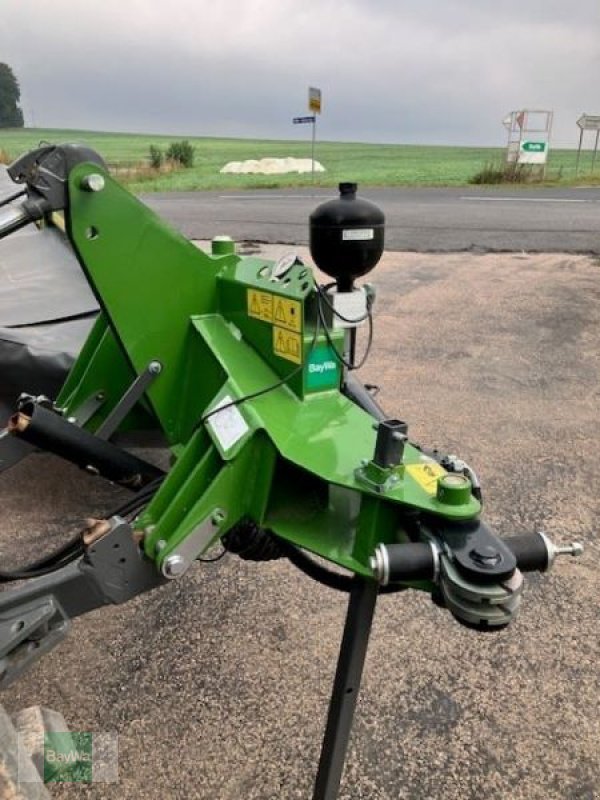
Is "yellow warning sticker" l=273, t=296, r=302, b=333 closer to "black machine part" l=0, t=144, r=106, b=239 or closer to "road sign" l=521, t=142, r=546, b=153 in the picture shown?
"black machine part" l=0, t=144, r=106, b=239

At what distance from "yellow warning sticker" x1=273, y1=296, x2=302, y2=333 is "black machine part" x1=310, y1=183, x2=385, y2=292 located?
23cm

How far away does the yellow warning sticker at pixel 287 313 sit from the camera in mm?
1809

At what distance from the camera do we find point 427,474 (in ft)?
5.08

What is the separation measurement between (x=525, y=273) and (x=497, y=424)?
448 centimetres

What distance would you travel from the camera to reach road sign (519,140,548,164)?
74.6ft

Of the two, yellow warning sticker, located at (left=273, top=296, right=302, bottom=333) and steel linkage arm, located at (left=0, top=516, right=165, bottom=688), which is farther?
yellow warning sticker, located at (left=273, top=296, right=302, bottom=333)

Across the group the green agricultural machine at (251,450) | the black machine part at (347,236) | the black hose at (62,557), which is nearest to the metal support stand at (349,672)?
the green agricultural machine at (251,450)

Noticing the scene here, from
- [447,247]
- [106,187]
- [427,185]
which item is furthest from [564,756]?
[427,185]

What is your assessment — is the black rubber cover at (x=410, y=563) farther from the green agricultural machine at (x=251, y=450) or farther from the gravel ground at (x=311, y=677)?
the gravel ground at (x=311, y=677)

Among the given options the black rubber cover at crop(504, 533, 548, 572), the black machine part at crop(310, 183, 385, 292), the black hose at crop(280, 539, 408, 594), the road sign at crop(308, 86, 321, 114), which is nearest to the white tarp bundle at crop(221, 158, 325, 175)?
the road sign at crop(308, 86, 321, 114)

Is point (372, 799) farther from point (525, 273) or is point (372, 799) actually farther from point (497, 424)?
point (525, 273)

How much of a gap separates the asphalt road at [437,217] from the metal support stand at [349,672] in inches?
337

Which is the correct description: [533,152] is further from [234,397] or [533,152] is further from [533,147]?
[234,397]

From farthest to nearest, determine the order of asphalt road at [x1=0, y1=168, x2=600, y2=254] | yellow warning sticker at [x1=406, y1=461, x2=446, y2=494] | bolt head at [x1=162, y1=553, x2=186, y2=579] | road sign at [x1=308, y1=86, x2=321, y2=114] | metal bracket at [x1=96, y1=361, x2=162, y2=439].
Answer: road sign at [x1=308, y1=86, x2=321, y2=114] → asphalt road at [x1=0, y1=168, x2=600, y2=254] → metal bracket at [x1=96, y1=361, x2=162, y2=439] → bolt head at [x1=162, y1=553, x2=186, y2=579] → yellow warning sticker at [x1=406, y1=461, x2=446, y2=494]
